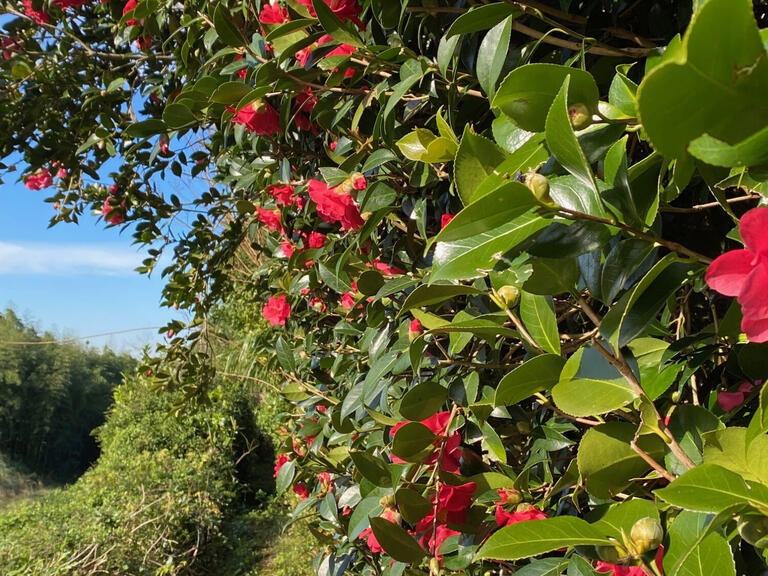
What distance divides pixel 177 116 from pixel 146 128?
0.23 ft

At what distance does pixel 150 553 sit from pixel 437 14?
4260 mm

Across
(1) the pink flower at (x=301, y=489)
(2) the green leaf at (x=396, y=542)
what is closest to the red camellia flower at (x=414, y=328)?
(2) the green leaf at (x=396, y=542)

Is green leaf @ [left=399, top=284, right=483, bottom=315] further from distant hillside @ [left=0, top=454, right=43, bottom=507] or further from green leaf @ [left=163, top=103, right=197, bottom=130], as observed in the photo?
distant hillside @ [left=0, top=454, right=43, bottom=507]

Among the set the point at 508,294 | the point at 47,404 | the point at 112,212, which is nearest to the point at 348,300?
the point at 508,294

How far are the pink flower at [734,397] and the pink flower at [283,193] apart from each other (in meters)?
0.80

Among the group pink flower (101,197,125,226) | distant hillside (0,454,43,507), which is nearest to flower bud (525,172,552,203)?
pink flower (101,197,125,226)

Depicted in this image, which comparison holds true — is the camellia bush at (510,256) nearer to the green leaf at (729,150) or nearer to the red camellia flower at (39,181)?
the green leaf at (729,150)

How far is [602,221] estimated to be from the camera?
299 millimetres

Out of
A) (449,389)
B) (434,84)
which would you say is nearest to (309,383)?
(449,389)

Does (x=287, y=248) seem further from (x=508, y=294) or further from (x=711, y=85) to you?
(x=711, y=85)

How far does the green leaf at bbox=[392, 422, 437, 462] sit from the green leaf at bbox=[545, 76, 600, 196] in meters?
0.39

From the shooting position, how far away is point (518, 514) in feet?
1.88

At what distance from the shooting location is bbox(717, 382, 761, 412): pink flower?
0.45m

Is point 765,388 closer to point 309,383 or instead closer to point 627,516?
point 627,516
